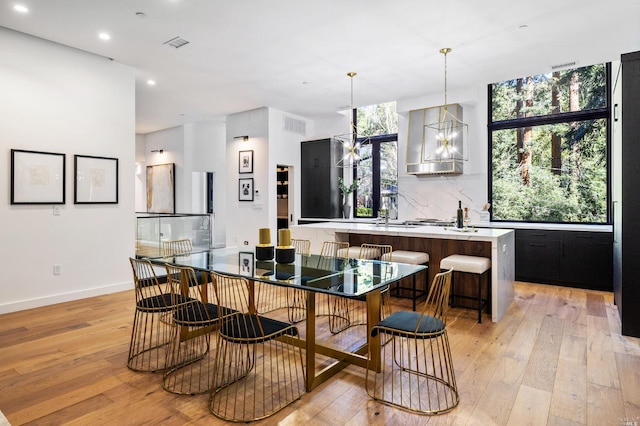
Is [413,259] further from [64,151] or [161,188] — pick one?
[161,188]

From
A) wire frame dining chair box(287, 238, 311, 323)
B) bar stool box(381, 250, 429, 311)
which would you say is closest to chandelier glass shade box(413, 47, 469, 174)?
bar stool box(381, 250, 429, 311)

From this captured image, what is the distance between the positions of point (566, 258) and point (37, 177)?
22.8ft

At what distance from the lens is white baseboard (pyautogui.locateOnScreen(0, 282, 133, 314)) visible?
163 inches

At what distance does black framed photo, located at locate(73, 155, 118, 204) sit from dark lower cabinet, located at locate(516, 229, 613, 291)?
5870 mm

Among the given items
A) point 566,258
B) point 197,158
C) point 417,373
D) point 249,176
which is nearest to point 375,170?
point 249,176

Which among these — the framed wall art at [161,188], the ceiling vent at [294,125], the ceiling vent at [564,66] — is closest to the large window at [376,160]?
the ceiling vent at [294,125]

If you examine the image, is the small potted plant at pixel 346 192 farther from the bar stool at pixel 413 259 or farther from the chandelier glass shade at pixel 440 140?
the bar stool at pixel 413 259

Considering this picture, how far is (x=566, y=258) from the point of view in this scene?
17.4 feet

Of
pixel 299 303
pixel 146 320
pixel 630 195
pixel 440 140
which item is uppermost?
pixel 440 140

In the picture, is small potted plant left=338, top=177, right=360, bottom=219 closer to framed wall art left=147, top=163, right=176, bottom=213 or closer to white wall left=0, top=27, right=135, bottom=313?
white wall left=0, top=27, right=135, bottom=313

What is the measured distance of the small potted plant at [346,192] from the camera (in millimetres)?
7766

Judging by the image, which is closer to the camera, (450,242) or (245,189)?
(450,242)

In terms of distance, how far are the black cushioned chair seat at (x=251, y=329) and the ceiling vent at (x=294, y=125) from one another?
589cm

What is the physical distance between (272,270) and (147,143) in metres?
9.16
